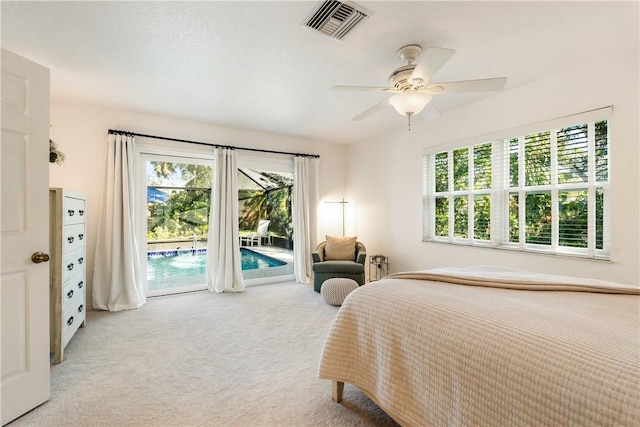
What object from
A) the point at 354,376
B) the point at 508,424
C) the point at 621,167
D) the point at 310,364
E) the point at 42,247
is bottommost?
the point at 310,364

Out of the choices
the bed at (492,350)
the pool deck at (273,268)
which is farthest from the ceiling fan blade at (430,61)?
the pool deck at (273,268)

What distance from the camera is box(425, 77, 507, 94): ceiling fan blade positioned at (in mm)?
1992

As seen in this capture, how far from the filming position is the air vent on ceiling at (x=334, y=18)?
184 centimetres

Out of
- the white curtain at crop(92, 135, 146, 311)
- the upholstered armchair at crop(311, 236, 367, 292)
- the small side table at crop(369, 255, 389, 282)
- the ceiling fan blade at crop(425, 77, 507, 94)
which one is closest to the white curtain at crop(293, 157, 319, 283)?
→ the upholstered armchair at crop(311, 236, 367, 292)

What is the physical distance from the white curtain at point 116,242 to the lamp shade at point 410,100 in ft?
11.2

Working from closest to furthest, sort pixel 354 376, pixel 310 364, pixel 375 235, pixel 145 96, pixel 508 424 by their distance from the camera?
pixel 508 424, pixel 354 376, pixel 310 364, pixel 145 96, pixel 375 235

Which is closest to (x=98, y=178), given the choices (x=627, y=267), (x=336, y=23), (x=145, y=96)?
(x=145, y=96)

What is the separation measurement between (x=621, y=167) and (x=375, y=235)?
3.11 m

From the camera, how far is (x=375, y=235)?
16.4 feet

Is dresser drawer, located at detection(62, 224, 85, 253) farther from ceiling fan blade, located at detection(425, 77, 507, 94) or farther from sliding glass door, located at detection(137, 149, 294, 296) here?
ceiling fan blade, located at detection(425, 77, 507, 94)

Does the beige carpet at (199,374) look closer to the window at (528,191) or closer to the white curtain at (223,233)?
the white curtain at (223,233)

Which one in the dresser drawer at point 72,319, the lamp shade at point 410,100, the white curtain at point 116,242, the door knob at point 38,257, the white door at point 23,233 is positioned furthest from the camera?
the white curtain at point 116,242

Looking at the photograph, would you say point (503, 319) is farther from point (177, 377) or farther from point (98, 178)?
point (98, 178)

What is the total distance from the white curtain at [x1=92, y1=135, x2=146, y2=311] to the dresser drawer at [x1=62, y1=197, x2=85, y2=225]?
0.69 m
